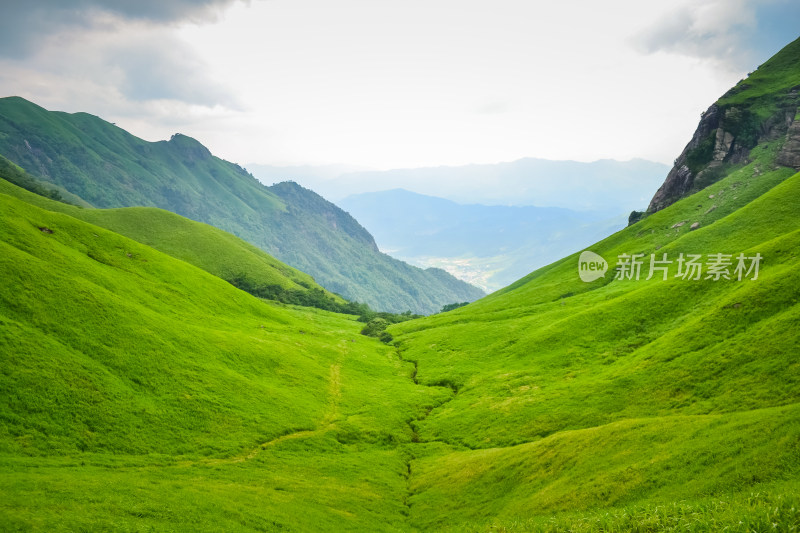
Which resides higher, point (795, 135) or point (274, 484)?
point (795, 135)

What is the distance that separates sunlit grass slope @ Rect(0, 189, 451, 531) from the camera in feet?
114

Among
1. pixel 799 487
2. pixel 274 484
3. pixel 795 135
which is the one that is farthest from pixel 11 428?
pixel 795 135

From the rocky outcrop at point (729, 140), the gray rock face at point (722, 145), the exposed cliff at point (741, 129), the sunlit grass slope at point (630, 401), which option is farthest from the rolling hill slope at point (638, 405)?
the gray rock face at point (722, 145)

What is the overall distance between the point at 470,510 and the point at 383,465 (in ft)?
59.8

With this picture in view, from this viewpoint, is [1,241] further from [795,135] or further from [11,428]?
[795,135]

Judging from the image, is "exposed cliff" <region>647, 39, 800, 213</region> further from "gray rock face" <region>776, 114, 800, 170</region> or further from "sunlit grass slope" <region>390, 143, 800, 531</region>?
"sunlit grass slope" <region>390, 143, 800, 531</region>

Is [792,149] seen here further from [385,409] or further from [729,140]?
[385,409]

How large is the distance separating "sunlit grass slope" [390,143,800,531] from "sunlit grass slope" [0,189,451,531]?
966 cm

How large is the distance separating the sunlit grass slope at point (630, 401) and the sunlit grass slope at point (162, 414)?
9662 mm

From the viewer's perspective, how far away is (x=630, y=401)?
55750mm

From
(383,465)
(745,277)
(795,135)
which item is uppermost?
(795,135)

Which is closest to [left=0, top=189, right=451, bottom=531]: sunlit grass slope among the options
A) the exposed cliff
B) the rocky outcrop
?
the rocky outcrop

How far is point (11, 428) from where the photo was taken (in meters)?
43.3

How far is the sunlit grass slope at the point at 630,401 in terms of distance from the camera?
29875mm
